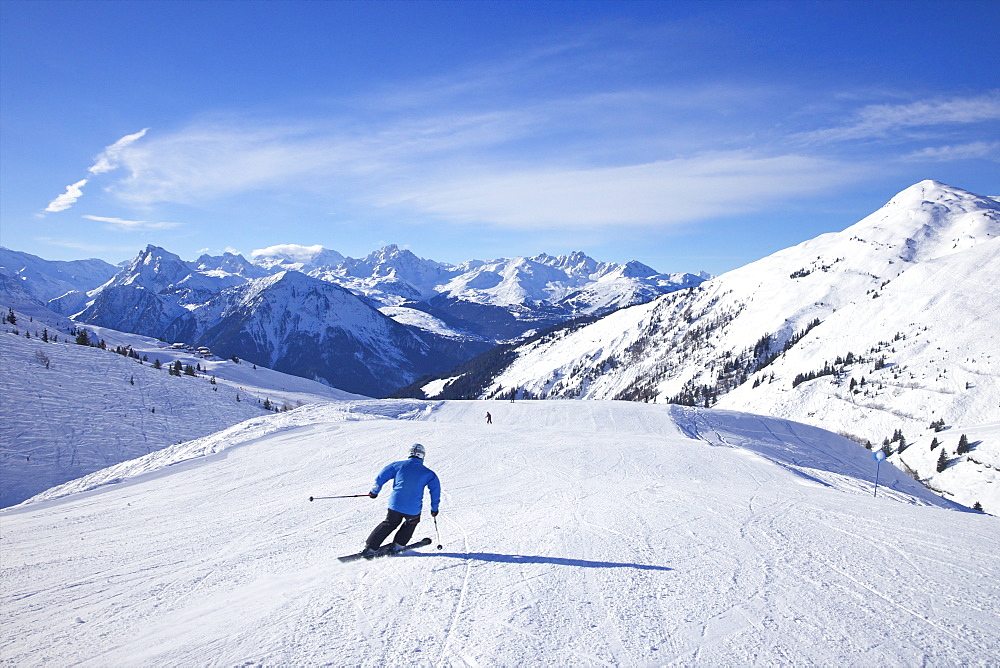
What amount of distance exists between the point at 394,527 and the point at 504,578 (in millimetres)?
2370

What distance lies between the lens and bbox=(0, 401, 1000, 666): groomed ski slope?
18.2 feet

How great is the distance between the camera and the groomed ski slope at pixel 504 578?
5.55m

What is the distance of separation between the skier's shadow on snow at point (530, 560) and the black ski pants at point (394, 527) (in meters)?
0.34

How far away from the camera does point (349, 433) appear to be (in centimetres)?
2578

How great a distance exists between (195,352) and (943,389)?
128 meters

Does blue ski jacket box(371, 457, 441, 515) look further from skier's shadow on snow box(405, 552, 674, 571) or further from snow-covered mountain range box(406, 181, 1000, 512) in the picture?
snow-covered mountain range box(406, 181, 1000, 512)

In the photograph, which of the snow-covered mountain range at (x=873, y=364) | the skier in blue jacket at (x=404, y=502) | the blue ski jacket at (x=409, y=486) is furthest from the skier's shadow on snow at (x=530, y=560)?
the snow-covered mountain range at (x=873, y=364)

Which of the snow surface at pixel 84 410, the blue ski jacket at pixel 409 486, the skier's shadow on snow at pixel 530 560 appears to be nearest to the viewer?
the skier's shadow on snow at pixel 530 560

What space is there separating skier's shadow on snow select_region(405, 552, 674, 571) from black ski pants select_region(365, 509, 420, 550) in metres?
0.34

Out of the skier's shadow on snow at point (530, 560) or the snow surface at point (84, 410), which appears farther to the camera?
the snow surface at point (84, 410)

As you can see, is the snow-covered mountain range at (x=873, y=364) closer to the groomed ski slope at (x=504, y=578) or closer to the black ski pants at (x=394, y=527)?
the groomed ski slope at (x=504, y=578)

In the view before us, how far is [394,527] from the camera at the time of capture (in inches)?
339

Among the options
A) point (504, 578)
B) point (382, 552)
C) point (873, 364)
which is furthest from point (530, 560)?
point (873, 364)

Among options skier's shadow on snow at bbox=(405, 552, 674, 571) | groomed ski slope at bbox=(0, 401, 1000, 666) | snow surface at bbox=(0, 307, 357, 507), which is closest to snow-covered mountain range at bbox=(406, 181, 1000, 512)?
groomed ski slope at bbox=(0, 401, 1000, 666)
